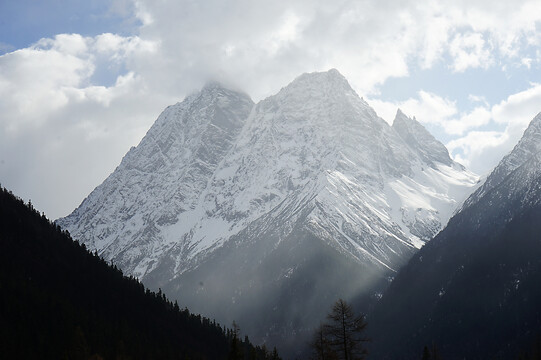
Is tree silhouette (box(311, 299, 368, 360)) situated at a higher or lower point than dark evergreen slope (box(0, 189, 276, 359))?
lower

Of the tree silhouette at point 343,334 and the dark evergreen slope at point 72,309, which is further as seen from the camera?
the dark evergreen slope at point 72,309

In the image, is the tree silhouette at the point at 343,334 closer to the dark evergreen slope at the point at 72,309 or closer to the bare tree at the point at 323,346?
the bare tree at the point at 323,346

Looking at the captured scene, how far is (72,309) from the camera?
148 meters

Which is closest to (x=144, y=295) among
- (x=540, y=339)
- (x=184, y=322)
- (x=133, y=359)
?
(x=184, y=322)

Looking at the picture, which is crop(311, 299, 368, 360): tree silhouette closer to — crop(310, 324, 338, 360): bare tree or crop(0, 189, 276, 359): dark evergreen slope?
crop(310, 324, 338, 360): bare tree

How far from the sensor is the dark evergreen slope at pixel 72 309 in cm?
13300

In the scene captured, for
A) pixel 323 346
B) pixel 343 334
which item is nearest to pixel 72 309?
pixel 323 346

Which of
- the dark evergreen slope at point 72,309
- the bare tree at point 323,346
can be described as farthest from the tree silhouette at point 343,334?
the dark evergreen slope at point 72,309

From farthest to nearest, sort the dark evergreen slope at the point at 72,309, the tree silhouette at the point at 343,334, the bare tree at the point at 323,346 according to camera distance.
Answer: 1. the dark evergreen slope at the point at 72,309
2. the bare tree at the point at 323,346
3. the tree silhouette at the point at 343,334

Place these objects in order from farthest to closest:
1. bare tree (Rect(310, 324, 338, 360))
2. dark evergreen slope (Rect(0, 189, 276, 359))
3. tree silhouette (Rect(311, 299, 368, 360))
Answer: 1. dark evergreen slope (Rect(0, 189, 276, 359))
2. bare tree (Rect(310, 324, 338, 360))
3. tree silhouette (Rect(311, 299, 368, 360))

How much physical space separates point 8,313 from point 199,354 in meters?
42.9

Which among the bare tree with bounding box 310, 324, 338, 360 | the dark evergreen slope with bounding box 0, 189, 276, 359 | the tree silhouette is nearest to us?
the tree silhouette

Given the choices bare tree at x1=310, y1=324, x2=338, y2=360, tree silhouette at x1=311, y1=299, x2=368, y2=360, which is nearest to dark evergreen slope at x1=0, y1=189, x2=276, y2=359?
bare tree at x1=310, y1=324, x2=338, y2=360

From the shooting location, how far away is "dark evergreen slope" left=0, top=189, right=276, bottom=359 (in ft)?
436
